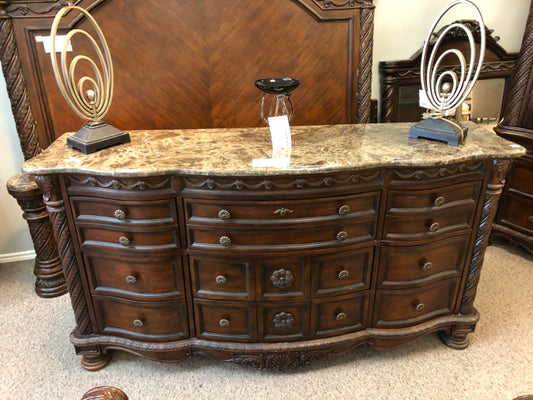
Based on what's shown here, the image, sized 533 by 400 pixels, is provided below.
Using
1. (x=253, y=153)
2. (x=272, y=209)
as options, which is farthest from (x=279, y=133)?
(x=272, y=209)

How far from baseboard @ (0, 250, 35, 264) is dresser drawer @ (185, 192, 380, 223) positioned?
1.74 metres

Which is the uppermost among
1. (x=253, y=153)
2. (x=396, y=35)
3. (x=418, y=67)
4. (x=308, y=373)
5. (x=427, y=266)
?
(x=396, y=35)

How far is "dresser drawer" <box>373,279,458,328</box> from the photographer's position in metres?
1.80

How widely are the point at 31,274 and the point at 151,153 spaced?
1530mm

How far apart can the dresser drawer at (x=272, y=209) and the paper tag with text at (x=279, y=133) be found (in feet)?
0.92

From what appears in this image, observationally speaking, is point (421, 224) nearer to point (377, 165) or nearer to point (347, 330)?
point (377, 165)

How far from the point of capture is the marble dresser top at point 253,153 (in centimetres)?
146

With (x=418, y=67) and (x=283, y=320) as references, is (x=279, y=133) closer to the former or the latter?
(x=283, y=320)

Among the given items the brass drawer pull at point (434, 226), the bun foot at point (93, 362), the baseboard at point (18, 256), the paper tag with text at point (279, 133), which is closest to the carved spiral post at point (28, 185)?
the baseboard at point (18, 256)

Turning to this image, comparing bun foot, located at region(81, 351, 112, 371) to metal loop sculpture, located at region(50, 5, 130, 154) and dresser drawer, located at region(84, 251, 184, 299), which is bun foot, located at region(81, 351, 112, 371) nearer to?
dresser drawer, located at region(84, 251, 184, 299)

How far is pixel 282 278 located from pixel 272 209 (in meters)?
0.32

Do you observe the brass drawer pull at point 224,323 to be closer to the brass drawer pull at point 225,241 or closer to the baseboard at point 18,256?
the brass drawer pull at point 225,241

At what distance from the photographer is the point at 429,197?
5.32ft

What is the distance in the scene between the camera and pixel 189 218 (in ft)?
5.11
